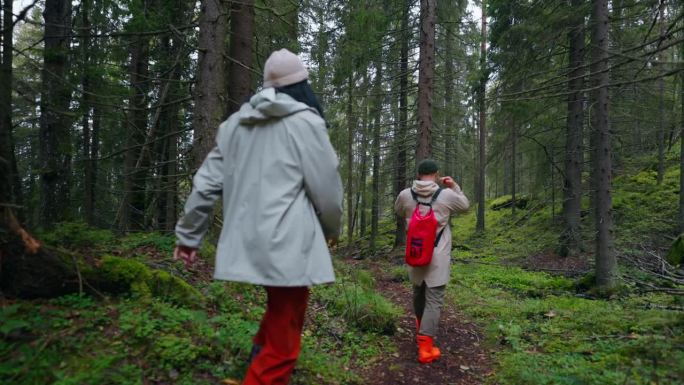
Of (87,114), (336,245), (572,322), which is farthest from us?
(87,114)

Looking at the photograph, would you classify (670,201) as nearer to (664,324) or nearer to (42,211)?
(664,324)

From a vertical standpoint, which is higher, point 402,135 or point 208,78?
point 402,135

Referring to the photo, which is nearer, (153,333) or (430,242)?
(153,333)

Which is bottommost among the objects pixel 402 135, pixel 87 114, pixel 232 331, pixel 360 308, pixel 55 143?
pixel 360 308

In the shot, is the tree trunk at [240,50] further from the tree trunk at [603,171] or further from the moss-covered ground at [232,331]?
the tree trunk at [603,171]

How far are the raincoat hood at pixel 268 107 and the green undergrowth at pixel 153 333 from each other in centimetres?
183

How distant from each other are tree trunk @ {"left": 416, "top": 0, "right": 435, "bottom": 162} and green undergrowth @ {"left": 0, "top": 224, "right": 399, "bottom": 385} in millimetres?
5714

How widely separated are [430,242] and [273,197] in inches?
101

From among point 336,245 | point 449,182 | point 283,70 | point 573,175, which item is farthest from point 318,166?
point 573,175

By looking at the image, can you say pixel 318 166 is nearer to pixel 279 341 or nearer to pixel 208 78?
pixel 279 341

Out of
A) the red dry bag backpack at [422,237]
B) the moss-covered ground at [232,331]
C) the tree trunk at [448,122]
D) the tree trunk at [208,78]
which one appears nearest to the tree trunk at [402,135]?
the tree trunk at [448,122]

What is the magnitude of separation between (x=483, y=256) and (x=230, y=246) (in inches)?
524

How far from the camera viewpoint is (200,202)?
8.13ft

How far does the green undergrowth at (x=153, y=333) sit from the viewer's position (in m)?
2.55
